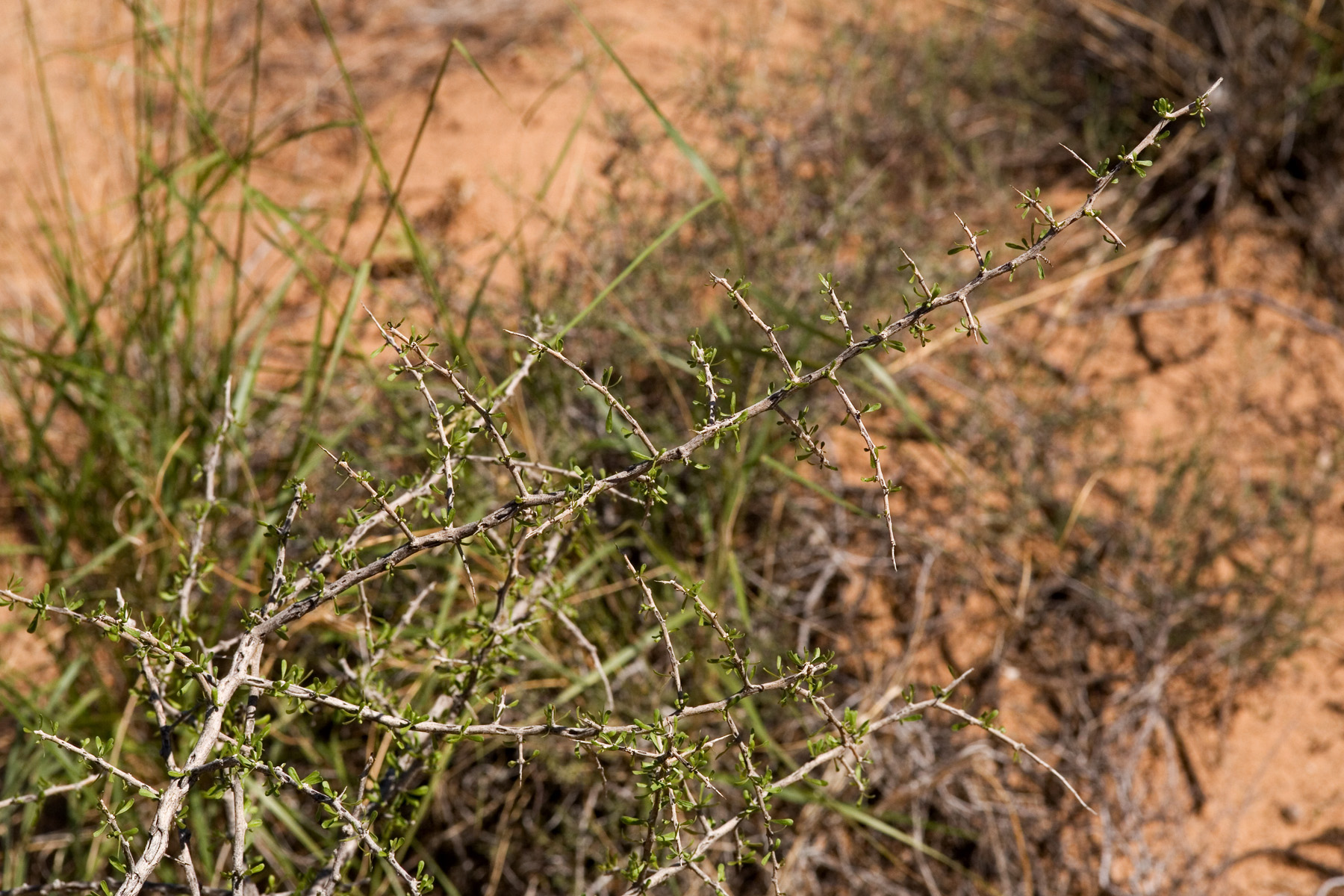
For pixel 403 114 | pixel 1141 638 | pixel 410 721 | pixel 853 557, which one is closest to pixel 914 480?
pixel 853 557

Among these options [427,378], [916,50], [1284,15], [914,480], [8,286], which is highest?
A: [1284,15]

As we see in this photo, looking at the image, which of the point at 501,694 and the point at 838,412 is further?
the point at 838,412

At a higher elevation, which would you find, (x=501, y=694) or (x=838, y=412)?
(x=838, y=412)

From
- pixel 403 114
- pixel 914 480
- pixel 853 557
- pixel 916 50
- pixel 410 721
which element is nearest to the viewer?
pixel 410 721

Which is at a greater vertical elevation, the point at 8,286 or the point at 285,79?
the point at 285,79

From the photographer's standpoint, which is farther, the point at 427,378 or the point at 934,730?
the point at 427,378

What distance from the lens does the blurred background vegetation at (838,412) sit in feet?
6.55

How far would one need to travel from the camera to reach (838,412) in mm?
2344

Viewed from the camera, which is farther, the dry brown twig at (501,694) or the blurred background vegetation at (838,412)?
the blurred background vegetation at (838,412)

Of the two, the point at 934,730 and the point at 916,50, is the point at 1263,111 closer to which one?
the point at 916,50

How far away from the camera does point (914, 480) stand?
2.42 meters

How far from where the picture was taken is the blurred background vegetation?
2.00 m

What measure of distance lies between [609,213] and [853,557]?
1.01m

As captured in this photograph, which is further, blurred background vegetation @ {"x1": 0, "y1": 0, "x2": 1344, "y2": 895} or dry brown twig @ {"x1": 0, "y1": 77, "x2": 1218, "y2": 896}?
blurred background vegetation @ {"x1": 0, "y1": 0, "x2": 1344, "y2": 895}
